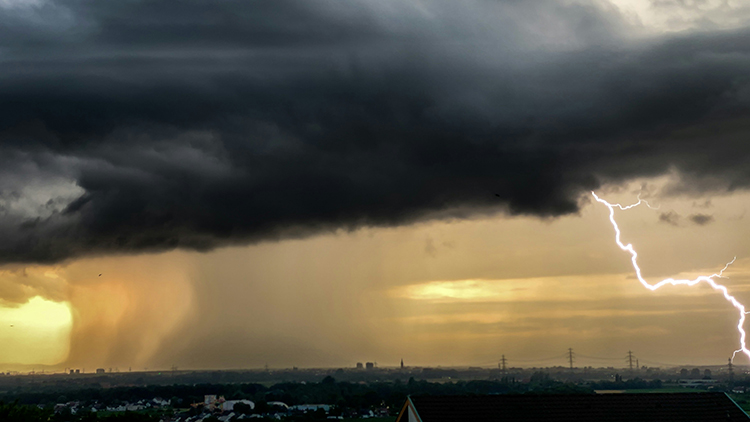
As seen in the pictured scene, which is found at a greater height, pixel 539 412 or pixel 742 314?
pixel 742 314

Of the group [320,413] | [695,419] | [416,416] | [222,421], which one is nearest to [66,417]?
[222,421]

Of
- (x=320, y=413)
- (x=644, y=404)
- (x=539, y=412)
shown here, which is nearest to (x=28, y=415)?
(x=539, y=412)

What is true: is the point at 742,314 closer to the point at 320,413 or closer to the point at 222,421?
the point at 320,413

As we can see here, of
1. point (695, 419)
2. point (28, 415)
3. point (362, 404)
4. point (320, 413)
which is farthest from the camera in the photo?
point (362, 404)

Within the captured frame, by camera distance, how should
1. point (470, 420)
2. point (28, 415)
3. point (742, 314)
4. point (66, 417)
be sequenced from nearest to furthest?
point (470, 420) < point (742, 314) < point (28, 415) < point (66, 417)

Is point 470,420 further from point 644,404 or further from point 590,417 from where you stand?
point 644,404

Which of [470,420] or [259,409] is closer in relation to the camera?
[470,420]
